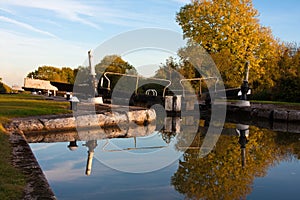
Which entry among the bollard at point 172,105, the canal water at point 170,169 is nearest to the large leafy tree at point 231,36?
the bollard at point 172,105

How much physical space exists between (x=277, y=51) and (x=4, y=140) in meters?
23.3

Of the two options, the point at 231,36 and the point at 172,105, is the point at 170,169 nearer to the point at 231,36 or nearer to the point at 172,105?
A: the point at 172,105

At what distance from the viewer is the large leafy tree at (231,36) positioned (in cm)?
2159

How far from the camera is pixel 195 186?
4082 millimetres

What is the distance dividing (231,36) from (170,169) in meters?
18.3

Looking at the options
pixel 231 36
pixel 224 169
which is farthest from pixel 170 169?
pixel 231 36

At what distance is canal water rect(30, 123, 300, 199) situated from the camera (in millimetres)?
3867

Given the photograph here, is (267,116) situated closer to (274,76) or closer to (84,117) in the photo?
(84,117)

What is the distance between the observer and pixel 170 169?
5.01m

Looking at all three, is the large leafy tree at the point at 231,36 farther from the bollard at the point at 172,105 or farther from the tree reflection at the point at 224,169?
the tree reflection at the point at 224,169

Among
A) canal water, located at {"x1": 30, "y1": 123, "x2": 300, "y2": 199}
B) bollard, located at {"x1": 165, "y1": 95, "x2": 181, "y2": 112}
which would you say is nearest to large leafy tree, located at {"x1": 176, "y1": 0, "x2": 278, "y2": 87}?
bollard, located at {"x1": 165, "y1": 95, "x2": 181, "y2": 112}

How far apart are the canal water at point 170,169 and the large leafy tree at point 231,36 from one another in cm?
1462

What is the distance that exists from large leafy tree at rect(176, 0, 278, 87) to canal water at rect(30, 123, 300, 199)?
48.0ft

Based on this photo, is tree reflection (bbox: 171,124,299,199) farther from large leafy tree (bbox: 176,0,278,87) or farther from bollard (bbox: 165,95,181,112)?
large leafy tree (bbox: 176,0,278,87)
